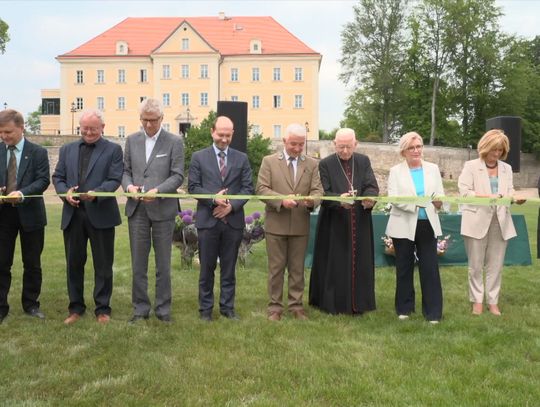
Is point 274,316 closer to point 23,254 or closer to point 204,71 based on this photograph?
point 23,254

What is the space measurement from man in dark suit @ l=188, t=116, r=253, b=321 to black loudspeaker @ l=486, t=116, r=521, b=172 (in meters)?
5.60

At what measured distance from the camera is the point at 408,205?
5.29 meters

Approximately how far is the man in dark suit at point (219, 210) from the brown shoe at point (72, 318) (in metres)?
1.16

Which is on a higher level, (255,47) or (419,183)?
(255,47)

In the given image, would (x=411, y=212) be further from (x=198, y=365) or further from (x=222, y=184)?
(x=198, y=365)

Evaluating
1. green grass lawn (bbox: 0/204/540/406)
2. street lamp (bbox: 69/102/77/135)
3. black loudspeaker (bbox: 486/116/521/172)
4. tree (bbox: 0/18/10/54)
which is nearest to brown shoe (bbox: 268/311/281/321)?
green grass lawn (bbox: 0/204/540/406)

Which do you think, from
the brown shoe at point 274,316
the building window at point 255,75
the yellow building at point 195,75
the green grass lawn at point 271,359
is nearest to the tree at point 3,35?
the yellow building at point 195,75

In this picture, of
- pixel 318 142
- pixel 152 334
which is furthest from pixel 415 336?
pixel 318 142

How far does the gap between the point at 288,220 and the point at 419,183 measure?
4.24ft

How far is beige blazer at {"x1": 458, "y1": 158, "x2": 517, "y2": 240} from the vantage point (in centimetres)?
550

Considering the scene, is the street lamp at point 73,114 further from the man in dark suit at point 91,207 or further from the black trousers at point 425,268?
the black trousers at point 425,268

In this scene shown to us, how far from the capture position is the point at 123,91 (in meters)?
54.3

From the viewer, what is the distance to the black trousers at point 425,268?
536cm

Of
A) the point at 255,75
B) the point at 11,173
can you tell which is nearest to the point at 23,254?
the point at 11,173
